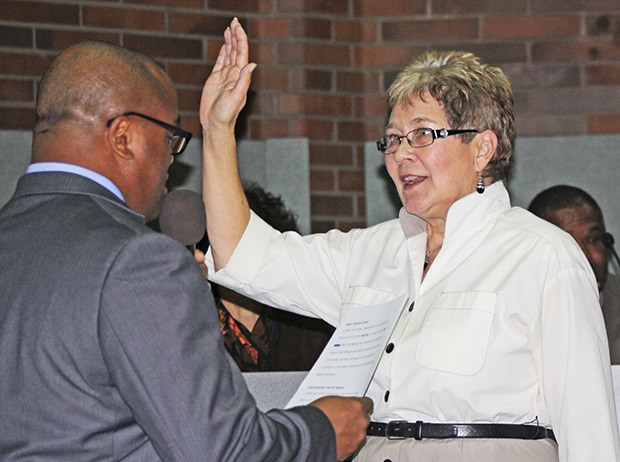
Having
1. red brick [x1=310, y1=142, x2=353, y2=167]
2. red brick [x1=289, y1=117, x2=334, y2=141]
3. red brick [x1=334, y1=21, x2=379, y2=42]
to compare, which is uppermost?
red brick [x1=334, y1=21, x2=379, y2=42]

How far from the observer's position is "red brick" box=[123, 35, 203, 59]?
16.1 ft

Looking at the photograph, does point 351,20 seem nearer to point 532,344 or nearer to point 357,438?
point 532,344

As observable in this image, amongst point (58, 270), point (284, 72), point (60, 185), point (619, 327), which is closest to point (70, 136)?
point (60, 185)

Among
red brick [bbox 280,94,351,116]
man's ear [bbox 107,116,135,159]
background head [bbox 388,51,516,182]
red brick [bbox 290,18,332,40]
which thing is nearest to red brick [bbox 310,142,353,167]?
red brick [bbox 280,94,351,116]

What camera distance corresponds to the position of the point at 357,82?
17.1 feet

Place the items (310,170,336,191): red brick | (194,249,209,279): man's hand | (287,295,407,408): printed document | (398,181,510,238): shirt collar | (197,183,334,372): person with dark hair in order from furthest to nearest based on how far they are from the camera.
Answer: (310,170,336,191): red brick
(197,183,334,372): person with dark hair
(194,249,209,279): man's hand
(398,181,510,238): shirt collar
(287,295,407,408): printed document

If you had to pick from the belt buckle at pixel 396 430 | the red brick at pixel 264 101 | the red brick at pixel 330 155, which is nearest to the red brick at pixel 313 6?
the red brick at pixel 264 101

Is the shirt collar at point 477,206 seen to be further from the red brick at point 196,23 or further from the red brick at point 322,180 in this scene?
the red brick at point 196,23

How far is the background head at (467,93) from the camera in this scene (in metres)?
3.00

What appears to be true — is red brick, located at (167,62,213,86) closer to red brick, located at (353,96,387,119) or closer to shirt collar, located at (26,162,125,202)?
red brick, located at (353,96,387,119)

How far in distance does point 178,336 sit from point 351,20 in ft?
11.1

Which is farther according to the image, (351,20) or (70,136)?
(351,20)

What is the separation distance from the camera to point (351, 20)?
5.20 m

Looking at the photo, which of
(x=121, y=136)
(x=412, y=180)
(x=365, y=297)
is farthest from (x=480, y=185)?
(x=121, y=136)
